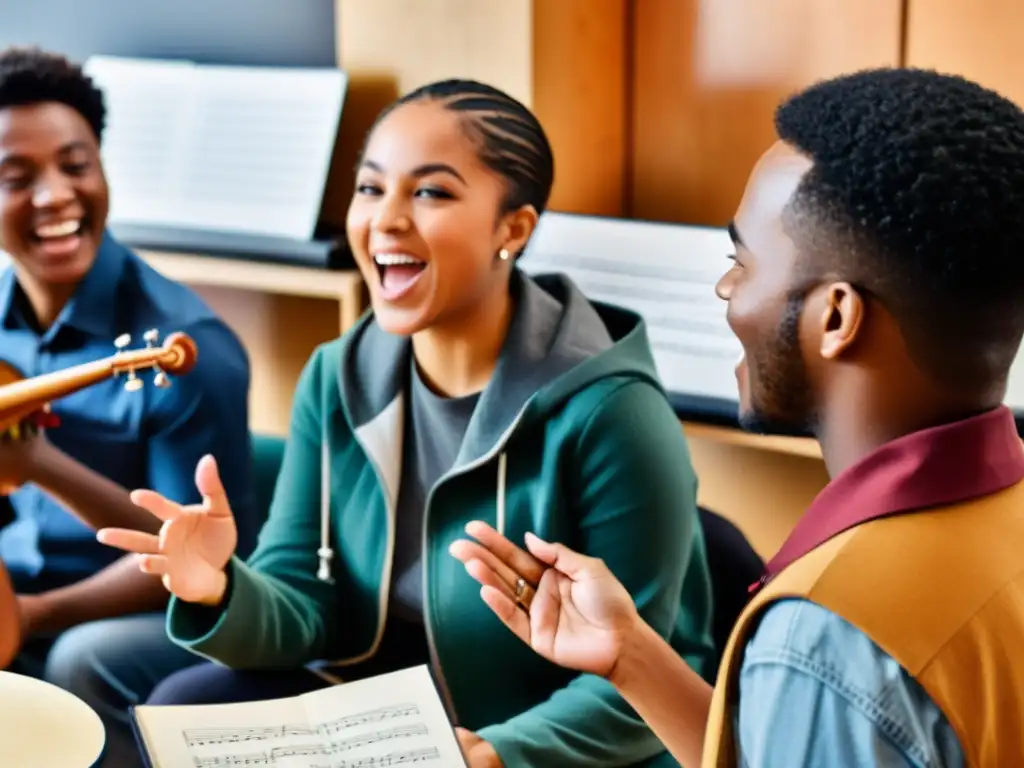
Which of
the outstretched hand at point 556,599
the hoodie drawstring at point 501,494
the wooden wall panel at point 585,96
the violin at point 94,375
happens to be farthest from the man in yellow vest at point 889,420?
the wooden wall panel at point 585,96

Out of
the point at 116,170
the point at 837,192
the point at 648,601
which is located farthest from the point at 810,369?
Answer: the point at 116,170

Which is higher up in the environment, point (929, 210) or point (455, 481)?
point (929, 210)

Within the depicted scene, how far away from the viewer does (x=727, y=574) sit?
1.71m

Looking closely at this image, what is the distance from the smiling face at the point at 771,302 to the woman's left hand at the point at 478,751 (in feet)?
1.61

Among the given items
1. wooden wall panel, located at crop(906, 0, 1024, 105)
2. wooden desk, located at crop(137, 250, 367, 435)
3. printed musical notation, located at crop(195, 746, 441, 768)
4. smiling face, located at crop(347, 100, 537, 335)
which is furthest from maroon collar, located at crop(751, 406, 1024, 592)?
wooden desk, located at crop(137, 250, 367, 435)

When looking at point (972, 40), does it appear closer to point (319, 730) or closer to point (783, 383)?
point (783, 383)

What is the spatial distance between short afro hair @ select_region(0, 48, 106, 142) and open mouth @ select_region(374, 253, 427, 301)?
2.00 ft

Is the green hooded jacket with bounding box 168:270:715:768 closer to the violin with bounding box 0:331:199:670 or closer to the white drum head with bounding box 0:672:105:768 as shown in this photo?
the violin with bounding box 0:331:199:670

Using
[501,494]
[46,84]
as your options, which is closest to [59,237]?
[46,84]

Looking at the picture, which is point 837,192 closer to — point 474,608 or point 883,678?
point 883,678

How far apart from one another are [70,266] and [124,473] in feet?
0.91

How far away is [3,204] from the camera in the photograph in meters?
1.92

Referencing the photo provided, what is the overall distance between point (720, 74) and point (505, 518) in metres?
0.87

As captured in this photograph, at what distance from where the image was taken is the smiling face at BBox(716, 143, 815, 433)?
42.1 inches
